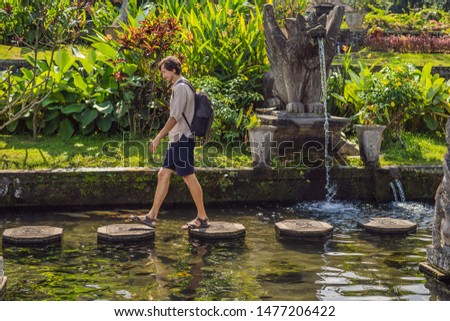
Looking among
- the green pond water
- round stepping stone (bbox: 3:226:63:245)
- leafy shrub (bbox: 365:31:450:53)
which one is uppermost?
leafy shrub (bbox: 365:31:450:53)

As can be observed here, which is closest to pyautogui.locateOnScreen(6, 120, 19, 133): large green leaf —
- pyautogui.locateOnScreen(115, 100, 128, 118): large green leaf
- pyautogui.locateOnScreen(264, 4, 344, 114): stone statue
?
pyautogui.locateOnScreen(115, 100, 128, 118): large green leaf

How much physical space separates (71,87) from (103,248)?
482 centimetres

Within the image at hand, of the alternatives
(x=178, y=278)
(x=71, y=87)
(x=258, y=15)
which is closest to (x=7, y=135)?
(x=71, y=87)

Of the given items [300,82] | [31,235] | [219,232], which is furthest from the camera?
[300,82]

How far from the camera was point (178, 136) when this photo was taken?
28.4 ft

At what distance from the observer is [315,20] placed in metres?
11.1

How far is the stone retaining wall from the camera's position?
10.1 m

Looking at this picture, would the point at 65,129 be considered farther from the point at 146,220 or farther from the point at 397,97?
the point at 397,97

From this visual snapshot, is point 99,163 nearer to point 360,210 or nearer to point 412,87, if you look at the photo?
point 360,210

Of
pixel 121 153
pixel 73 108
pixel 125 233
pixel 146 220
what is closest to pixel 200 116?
pixel 146 220

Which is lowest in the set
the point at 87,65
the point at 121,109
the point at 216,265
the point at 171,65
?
the point at 216,265

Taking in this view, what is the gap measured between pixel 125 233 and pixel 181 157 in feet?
3.13

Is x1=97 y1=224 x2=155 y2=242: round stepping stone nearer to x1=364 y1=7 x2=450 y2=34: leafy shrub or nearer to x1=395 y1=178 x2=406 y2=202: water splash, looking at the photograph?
x1=395 y1=178 x2=406 y2=202: water splash

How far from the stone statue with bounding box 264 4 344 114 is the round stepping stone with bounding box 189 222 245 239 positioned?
2919 millimetres
